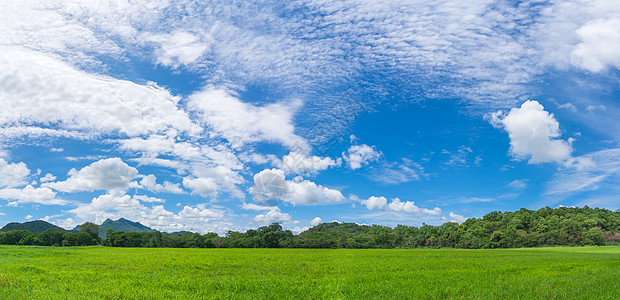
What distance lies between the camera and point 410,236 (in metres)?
125

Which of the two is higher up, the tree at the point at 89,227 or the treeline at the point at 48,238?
the tree at the point at 89,227

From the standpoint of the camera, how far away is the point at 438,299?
440 inches

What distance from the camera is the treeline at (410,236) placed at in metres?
91.7

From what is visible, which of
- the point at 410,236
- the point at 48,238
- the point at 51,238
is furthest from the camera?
the point at 410,236

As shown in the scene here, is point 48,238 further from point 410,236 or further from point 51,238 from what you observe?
point 410,236

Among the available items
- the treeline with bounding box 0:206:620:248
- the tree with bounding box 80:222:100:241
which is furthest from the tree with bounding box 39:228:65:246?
the tree with bounding box 80:222:100:241

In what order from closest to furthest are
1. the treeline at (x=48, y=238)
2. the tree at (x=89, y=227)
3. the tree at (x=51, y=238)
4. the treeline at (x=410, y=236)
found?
the treeline at (x=410, y=236), the treeline at (x=48, y=238), the tree at (x=51, y=238), the tree at (x=89, y=227)

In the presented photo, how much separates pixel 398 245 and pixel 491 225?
34.1 meters

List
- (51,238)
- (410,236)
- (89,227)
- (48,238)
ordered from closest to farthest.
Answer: (51,238) → (48,238) → (410,236) → (89,227)

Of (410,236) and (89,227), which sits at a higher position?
(410,236)

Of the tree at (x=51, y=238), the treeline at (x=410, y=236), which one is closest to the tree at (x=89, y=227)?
the treeline at (x=410, y=236)

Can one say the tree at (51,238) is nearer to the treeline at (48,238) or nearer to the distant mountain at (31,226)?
the treeline at (48,238)

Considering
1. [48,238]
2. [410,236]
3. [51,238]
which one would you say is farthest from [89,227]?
[410,236]

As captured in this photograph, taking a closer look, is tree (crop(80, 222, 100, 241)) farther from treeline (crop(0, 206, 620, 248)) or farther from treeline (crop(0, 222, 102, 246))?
treeline (crop(0, 222, 102, 246))
